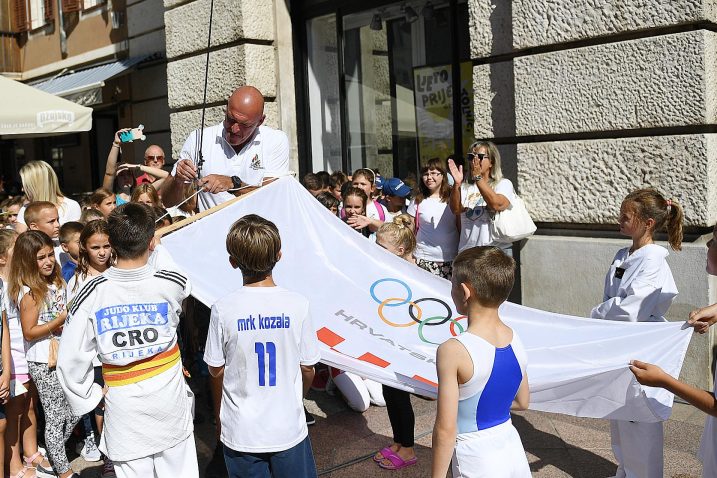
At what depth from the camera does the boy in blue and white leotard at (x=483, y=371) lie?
2.62 m

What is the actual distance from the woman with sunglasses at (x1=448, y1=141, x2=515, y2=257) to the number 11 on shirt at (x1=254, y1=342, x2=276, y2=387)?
3.13m

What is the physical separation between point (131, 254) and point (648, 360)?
2384 millimetres

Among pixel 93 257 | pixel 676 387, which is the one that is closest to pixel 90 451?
pixel 93 257

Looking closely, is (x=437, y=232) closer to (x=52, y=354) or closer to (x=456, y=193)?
(x=456, y=193)

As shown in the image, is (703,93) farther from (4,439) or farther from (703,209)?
(4,439)

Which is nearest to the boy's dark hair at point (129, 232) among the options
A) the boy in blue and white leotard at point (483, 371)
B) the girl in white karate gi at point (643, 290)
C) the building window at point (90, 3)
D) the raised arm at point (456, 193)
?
the boy in blue and white leotard at point (483, 371)

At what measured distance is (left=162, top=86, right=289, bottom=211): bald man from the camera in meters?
5.02

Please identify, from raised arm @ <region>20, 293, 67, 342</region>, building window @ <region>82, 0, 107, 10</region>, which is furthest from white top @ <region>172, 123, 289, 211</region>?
building window @ <region>82, 0, 107, 10</region>

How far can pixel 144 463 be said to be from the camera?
3246 mm

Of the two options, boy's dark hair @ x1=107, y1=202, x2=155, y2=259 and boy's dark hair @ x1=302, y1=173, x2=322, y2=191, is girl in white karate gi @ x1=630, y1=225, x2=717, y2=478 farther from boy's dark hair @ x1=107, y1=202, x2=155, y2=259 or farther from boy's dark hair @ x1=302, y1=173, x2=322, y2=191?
boy's dark hair @ x1=302, y1=173, x2=322, y2=191

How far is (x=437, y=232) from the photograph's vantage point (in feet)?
20.9

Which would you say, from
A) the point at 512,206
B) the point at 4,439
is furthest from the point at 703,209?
the point at 4,439

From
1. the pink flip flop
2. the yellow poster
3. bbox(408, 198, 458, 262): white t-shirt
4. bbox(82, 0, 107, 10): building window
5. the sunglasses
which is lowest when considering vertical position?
the pink flip flop

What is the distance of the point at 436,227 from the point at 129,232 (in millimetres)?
3510
